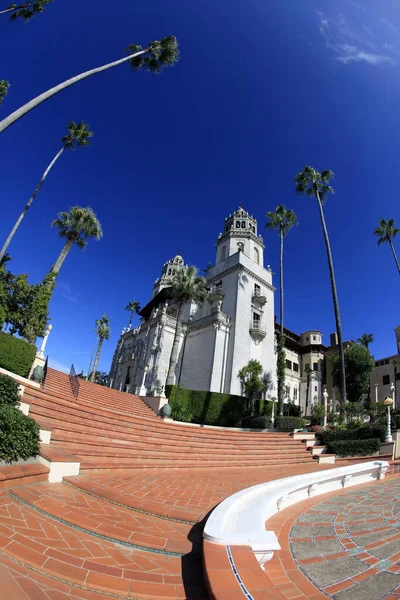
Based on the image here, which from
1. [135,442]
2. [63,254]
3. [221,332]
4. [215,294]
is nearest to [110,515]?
[135,442]

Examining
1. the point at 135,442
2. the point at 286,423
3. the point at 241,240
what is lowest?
the point at 135,442

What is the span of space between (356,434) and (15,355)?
2030cm

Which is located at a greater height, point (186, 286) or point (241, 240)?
point (241, 240)

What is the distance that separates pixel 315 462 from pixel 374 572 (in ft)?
43.6

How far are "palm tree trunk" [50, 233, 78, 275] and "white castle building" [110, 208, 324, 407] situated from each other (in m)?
9.80

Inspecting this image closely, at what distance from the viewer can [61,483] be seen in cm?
617

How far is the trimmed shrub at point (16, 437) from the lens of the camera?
18.5ft

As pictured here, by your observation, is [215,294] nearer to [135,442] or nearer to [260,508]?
[135,442]

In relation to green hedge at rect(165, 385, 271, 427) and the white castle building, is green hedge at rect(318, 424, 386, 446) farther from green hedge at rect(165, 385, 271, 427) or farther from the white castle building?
the white castle building

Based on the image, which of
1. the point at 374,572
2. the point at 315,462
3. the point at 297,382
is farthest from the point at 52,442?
the point at 297,382

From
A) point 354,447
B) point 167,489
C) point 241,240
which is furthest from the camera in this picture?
point 241,240

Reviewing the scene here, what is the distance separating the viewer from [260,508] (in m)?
4.78

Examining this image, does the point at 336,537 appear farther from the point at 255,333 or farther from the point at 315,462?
the point at 255,333

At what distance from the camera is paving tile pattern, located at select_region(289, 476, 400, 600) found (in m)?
2.93
